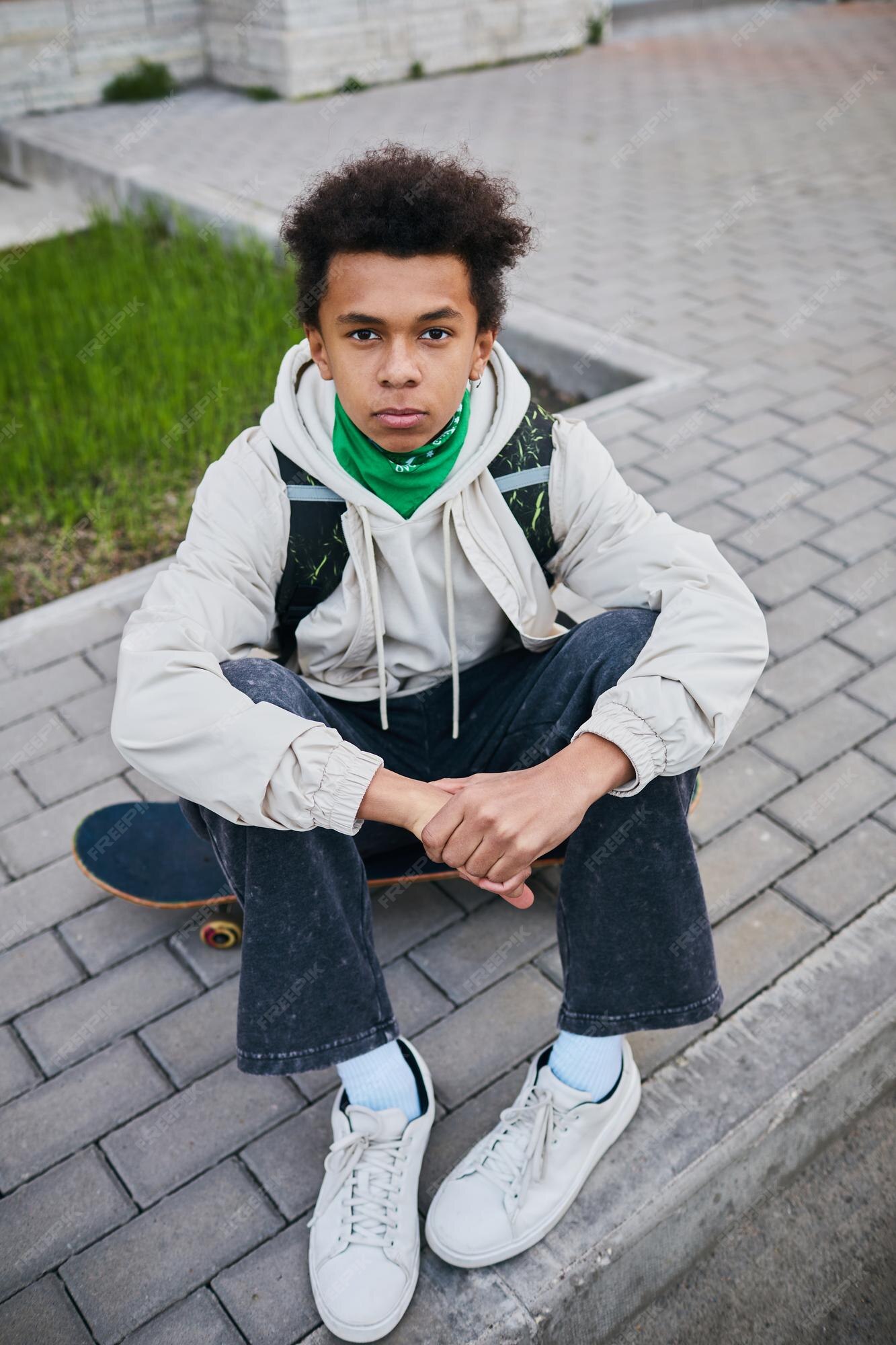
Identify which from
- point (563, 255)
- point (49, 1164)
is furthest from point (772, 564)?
point (563, 255)

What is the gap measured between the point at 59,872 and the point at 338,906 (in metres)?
1.04

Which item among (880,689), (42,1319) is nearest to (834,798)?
(880,689)

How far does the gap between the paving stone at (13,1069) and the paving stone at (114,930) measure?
0.65 ft

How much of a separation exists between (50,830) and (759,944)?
1594 mm

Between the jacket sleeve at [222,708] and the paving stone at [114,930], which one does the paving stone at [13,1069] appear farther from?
the jacket sleeve at [222,708]

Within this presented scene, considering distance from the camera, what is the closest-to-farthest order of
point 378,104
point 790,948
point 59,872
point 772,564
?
1. point 790,948
2. point 59,872
3. point 772,564
4. point 378,104

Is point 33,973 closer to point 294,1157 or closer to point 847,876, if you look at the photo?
point 294,1157

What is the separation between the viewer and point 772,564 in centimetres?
335

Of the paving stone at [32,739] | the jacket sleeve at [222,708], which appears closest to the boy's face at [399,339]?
the jacket sleeve at [222,708]

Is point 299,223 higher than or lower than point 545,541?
higher

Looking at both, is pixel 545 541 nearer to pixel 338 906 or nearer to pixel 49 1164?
pixel 338 906

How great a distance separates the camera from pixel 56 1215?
6.01 ft

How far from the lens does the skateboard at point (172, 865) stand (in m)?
2.15

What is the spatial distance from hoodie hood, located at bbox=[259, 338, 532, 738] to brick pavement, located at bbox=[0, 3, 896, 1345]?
709 millimetres
